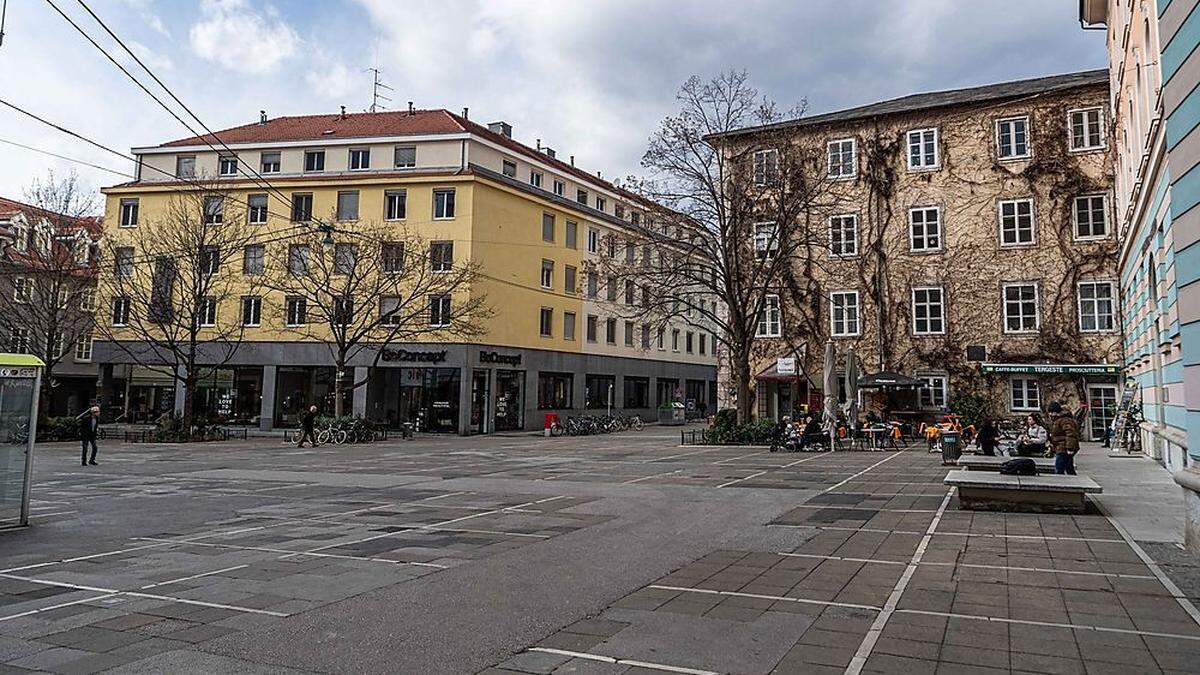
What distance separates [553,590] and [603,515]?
16.1 ft

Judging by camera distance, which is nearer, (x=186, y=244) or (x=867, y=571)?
(x=867, y=571)

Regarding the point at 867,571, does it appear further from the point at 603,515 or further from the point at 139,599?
the point at 139,599

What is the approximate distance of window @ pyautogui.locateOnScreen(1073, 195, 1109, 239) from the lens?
33062 mm

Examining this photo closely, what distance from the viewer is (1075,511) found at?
38.4ft

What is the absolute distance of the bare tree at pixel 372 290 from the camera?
37.4 meters

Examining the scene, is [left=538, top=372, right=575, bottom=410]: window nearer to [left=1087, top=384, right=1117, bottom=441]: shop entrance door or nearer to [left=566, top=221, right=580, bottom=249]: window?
[left=566, top=221, right=580, bottom=249]: window

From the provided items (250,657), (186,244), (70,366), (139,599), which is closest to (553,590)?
(250,657)

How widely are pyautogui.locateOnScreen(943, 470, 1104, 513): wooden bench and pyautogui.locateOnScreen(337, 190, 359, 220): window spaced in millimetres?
38288

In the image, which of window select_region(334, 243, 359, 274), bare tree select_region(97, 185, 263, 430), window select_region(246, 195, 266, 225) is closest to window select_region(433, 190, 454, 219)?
window select_region(334, 243, 359, 274)

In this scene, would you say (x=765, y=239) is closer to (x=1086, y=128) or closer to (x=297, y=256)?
(x=1086, y=128)

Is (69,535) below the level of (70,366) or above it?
below

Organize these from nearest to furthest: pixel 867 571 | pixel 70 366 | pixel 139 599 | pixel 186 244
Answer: pixel 139 599
pixel 867 571
pixel 186 244
pixel 70 366

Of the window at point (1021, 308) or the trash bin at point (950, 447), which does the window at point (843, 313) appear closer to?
the window at point (1021, 308)

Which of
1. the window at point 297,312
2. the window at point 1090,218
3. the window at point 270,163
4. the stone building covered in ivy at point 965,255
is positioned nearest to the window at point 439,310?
the window at point 297,312
